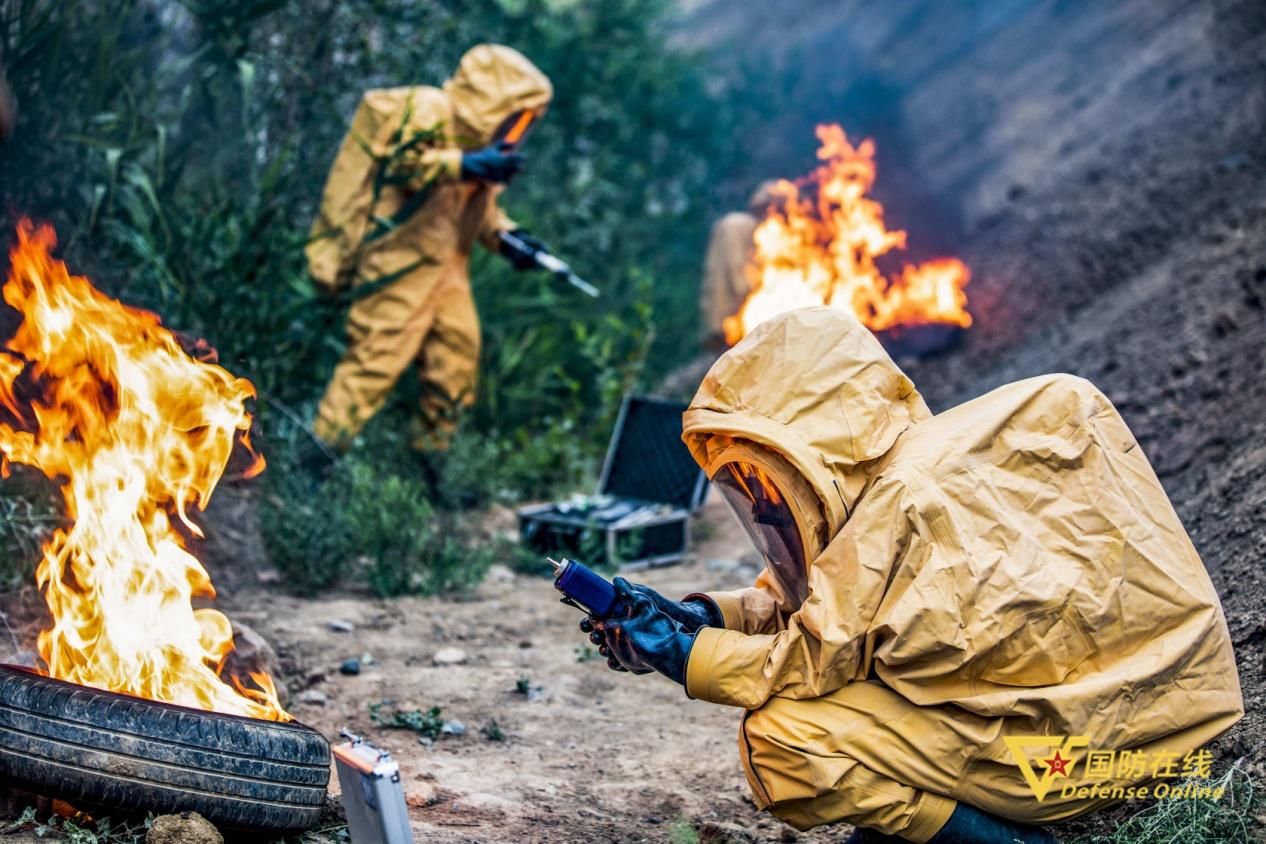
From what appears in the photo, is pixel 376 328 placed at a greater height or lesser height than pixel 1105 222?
lesser

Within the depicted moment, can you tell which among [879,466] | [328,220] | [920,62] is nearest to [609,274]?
[328,220]

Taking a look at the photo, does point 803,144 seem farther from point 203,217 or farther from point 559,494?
point 203,217

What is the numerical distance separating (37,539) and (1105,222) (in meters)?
8.92

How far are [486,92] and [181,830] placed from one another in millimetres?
5200

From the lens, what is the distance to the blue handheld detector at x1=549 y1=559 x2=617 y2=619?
2895 millimetres

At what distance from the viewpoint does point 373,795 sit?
258 cm

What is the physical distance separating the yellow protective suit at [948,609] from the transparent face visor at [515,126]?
4753mm

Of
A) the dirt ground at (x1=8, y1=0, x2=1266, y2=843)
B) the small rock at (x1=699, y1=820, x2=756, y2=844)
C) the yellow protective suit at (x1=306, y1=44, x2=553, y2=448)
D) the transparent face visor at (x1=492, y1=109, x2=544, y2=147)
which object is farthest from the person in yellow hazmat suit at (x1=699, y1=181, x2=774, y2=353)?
the small rock at (x1=699, y1=820, x2=756, y2=844)

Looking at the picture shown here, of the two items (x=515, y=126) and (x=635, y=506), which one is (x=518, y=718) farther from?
(x=515, y=126)

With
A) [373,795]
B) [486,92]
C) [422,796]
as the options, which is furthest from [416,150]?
[373,795]

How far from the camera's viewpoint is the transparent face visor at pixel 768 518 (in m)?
2.87

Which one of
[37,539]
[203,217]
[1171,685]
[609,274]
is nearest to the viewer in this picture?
[1171,685]

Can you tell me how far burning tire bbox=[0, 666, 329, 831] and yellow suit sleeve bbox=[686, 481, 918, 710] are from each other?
43.6 inches

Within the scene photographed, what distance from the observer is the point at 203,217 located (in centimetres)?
626
